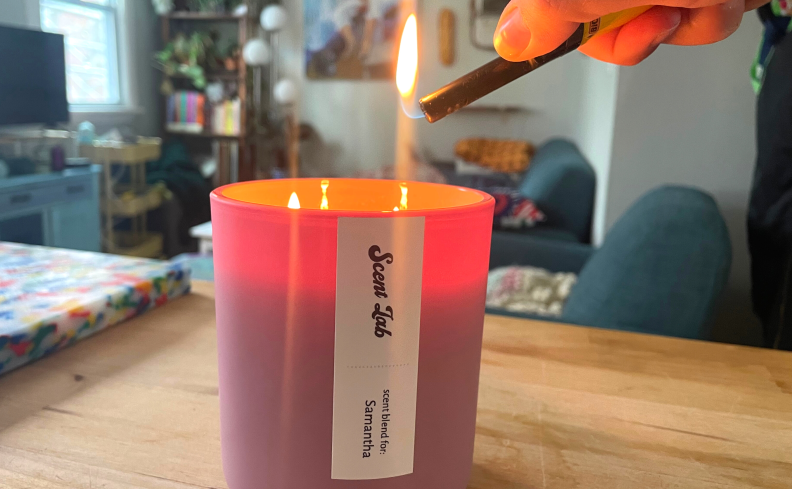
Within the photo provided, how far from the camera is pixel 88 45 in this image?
3.56 m

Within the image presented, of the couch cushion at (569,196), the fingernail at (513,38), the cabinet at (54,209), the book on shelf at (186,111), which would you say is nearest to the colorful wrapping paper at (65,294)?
the fingernail at (513,38)

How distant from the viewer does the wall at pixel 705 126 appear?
1.55 metres

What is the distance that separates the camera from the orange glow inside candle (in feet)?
1.03

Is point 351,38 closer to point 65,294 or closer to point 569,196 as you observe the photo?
point 569,196

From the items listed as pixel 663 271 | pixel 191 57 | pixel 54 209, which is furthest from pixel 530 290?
pixel 191 57

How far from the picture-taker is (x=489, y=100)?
4035mm

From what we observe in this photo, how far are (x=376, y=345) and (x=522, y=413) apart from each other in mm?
196

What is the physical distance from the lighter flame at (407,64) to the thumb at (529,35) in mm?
53

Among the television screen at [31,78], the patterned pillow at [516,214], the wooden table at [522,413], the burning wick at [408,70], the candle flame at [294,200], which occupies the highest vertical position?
the television screen at [31,78]

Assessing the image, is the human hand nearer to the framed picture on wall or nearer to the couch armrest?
the couch armrest

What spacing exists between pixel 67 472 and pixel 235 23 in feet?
14.1

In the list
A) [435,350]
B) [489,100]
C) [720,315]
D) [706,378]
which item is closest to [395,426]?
[435,350]

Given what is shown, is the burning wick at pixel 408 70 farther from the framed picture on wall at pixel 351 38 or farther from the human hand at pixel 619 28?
the framed picture on wall at pixel 351 38

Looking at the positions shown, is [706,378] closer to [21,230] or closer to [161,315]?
[161,315]
